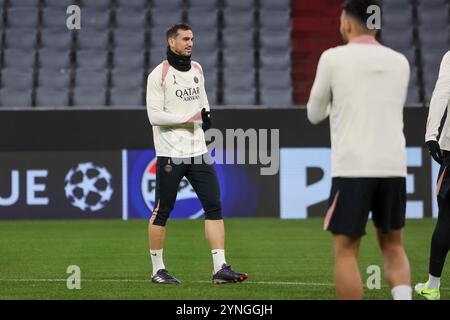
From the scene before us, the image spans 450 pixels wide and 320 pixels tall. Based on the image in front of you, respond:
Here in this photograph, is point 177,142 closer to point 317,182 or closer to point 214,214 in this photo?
point 214,214

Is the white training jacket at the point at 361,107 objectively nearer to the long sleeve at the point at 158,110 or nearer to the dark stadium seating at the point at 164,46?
the long sleeve at the point at 158,110

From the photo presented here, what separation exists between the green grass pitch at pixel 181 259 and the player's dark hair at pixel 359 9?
7.78ft

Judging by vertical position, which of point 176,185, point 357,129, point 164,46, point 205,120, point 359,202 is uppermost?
point 164,46

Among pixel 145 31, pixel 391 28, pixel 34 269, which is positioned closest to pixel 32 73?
pixel 145 31

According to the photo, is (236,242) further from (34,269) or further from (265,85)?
(265,85)

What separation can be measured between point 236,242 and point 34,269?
327cm

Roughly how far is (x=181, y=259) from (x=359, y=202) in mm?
4897

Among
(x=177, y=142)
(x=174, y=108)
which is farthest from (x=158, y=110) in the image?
(x=177, y=142)

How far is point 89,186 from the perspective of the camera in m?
15.2

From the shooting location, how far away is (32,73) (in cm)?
1770

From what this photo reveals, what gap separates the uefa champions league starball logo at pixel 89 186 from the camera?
594 inches

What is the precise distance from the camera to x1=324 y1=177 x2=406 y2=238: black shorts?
5758 millimetres

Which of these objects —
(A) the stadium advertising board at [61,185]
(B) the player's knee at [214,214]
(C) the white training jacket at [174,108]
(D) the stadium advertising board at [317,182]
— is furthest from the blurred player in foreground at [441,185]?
(A) the stadium advertising board at [61,185]

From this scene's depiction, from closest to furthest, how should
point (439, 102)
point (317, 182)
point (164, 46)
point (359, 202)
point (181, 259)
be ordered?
1. point (359, 202)
2. point (439, 102)
3. point (181, 259)
4. point (317, 182)
5. point (164, 46)
